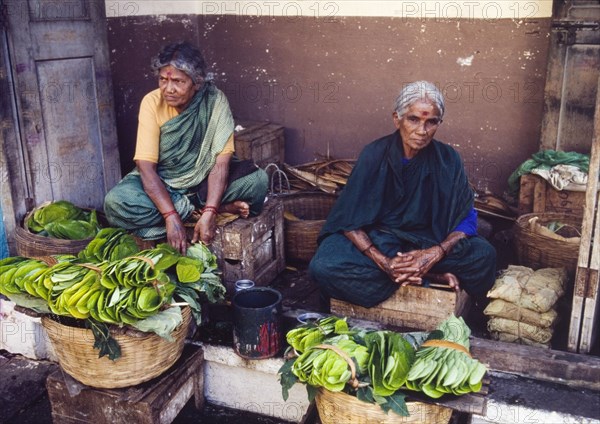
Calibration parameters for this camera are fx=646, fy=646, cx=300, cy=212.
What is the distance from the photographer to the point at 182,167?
3975 millimetres

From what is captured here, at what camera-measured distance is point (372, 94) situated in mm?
5340

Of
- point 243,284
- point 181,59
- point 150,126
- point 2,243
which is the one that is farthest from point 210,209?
point 2,243

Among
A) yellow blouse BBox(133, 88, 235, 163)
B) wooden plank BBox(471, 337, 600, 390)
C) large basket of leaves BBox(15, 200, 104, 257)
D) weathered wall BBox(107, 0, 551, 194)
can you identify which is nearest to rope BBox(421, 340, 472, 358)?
wooden plank BBox(471, 337, 600, 390)

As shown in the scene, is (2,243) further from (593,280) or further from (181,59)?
(593,280)

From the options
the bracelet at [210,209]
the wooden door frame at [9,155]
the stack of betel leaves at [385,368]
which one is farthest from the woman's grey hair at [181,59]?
the stack of betel leaves at [385,368]

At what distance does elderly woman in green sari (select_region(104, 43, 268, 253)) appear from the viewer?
376 cm

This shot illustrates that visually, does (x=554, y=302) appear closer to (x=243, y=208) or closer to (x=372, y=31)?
(x=243, y=208)

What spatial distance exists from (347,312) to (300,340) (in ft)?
2.65

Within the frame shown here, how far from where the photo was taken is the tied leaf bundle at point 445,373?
264 cm

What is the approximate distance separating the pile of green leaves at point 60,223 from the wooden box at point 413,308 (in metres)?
1.63

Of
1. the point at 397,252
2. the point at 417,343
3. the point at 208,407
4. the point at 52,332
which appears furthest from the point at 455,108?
the point at 52,332

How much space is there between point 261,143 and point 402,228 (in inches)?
77.7

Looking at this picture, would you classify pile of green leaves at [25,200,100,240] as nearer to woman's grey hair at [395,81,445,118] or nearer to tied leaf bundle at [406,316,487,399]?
woman's grey hair at [395,81,445,118]

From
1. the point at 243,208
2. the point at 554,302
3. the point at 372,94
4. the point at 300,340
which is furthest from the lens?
the point at 372,94
